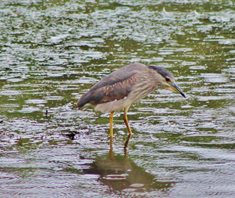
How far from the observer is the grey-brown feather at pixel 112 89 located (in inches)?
386

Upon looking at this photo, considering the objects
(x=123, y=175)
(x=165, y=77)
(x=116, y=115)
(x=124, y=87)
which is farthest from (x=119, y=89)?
(x=123, y=175)

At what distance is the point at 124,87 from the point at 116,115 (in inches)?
56.6

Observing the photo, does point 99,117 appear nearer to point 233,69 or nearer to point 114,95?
point 114,95

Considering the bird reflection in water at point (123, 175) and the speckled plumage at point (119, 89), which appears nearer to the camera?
the bird reflection in water at point (123, 175)

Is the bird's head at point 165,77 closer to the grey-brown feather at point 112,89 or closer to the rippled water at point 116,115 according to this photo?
the grey-brown feather at point 112,89

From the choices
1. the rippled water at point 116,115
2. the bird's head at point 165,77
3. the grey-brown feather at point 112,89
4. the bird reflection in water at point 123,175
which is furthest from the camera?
the bird's head at point 165,77

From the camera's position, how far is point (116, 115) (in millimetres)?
11219

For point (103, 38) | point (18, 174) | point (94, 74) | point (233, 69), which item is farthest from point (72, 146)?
point (103, 38)

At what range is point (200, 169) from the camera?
8.45m

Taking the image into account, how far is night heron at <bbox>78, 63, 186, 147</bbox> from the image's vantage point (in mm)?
9820

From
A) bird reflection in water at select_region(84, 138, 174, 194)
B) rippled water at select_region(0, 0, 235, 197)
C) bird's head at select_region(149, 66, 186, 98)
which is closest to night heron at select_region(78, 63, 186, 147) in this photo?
bird's head at select_region(149, 66, 186, 98)

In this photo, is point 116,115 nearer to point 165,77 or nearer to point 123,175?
point 165,77

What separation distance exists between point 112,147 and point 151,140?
0.50 meters

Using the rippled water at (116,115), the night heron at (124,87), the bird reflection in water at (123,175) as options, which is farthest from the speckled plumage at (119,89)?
the bird reflection in water at (123,175)
